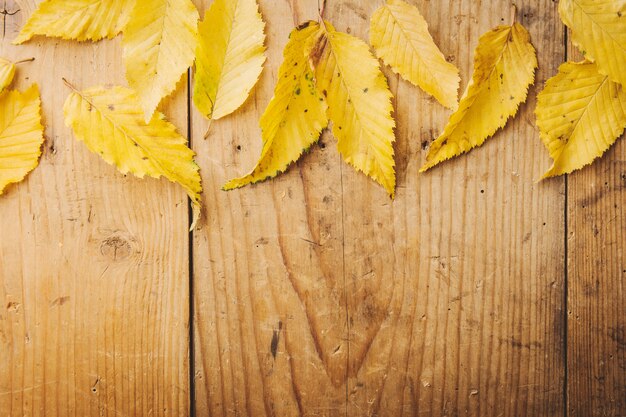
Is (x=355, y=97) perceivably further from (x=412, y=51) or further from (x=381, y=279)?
(x=381, y=279)

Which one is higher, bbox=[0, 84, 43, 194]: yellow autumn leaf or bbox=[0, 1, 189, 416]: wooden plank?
bbox=[0, 84, 43, 194]: yellow autumn leaf

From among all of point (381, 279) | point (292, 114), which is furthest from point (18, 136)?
point (381, 279)

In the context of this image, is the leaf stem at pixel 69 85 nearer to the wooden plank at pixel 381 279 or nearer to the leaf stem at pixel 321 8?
the wooden plank at pixel 381 279

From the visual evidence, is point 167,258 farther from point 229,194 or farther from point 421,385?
point 421,385

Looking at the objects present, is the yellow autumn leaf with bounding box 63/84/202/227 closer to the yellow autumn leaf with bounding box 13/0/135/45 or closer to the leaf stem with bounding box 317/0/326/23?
the yellow autumn leaf with bounding box 13/0/135/45

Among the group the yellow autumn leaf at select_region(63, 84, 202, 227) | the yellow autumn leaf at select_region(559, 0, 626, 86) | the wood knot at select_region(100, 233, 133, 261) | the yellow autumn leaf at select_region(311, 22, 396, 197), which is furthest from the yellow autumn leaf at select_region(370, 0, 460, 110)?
the wood knot at select_region(100, 233, 133, 261)

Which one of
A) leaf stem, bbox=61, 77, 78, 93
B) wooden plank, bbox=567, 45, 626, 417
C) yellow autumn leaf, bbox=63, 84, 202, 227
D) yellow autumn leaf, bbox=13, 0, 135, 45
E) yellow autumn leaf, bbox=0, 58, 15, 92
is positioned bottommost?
wooden plank, bbox=567, 45, 626, 417

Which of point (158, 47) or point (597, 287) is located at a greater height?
point (158, 47)

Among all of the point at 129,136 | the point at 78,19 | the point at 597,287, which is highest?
the point at 78,19
